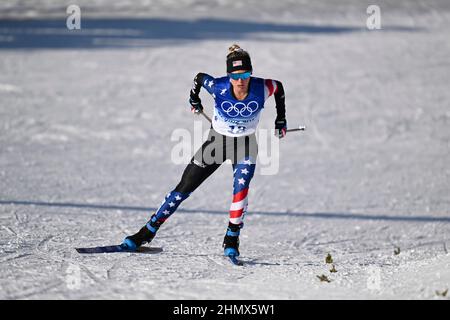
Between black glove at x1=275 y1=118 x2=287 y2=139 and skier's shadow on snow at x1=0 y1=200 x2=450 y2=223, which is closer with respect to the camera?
black glove at x1=275 y1=118 x2=287 y2=139

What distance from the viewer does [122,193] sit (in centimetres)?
1095

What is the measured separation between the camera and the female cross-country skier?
6.68 m

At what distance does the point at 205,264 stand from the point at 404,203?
526 centimetres

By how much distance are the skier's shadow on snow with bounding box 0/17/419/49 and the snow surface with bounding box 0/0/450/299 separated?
12 centimetres

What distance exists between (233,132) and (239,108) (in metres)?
0.29

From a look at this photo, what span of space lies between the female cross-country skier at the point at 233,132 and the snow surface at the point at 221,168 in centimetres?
47

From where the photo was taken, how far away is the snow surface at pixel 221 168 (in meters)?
6.49

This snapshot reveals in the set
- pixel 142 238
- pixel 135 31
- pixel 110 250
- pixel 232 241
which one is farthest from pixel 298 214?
pixel 135 31

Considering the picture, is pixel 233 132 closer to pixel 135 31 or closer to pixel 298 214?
pixel 298 214

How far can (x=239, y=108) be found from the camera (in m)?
6.72

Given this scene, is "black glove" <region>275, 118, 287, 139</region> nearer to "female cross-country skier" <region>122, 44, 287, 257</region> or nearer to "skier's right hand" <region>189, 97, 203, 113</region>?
"female cross-country skier" <region>122, 44, 287, 257</region>

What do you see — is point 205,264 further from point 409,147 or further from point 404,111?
point 404,111

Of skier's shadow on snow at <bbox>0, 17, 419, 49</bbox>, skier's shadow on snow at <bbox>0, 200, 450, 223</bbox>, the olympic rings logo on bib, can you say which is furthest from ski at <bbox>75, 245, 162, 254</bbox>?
skier's shadow on snow at <bbox>0, 17, 419, 49</bbox>

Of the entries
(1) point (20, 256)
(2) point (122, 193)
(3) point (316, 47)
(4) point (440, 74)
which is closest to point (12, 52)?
(3) point (316, 47)
